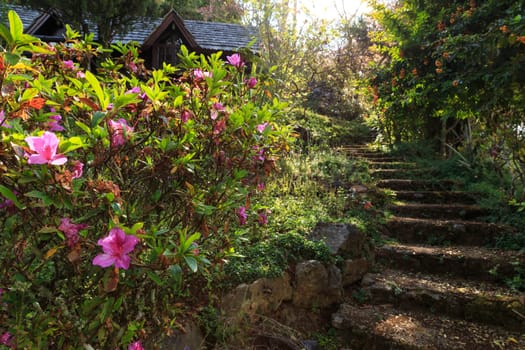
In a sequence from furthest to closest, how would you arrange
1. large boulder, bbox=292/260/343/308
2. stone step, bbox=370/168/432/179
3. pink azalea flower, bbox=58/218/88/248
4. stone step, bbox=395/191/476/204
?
stone step, bbox=370/168/432/179 → stone step, bbox=395/191/476/204 → large boulder, bbox=292/260/343/308 → pink azalea flower, bbox=58/218/88/248

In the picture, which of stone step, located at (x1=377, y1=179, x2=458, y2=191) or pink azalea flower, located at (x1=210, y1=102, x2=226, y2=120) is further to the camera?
stone step, located at (x1=377, y1=179, x2=458, y2=191)

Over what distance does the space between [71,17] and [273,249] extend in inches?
314

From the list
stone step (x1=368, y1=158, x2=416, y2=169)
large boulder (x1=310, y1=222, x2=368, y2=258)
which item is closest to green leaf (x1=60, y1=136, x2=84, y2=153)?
large boulder (x1=310, y1=222, x2=368, y2=258)

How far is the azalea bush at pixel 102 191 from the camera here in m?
1.02

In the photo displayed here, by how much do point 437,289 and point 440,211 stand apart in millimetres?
1691

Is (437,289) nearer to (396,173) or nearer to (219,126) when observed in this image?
(219,126)

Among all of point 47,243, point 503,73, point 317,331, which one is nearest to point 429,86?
point 503,73

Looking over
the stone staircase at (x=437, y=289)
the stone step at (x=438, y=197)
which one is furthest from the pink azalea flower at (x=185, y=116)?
the stone step at (x=438, y=197)

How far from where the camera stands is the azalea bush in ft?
3.33

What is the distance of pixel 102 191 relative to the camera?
3.58ft

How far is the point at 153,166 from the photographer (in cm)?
131

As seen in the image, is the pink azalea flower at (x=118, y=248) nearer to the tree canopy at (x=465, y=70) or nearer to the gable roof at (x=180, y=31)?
the tree canopy at (x=465, y=70)

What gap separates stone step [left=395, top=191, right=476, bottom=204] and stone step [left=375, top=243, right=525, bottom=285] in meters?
1.23

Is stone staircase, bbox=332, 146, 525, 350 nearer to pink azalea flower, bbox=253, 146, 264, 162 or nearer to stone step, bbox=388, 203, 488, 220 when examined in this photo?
stone step, bbox=388, 203, 488, 220
